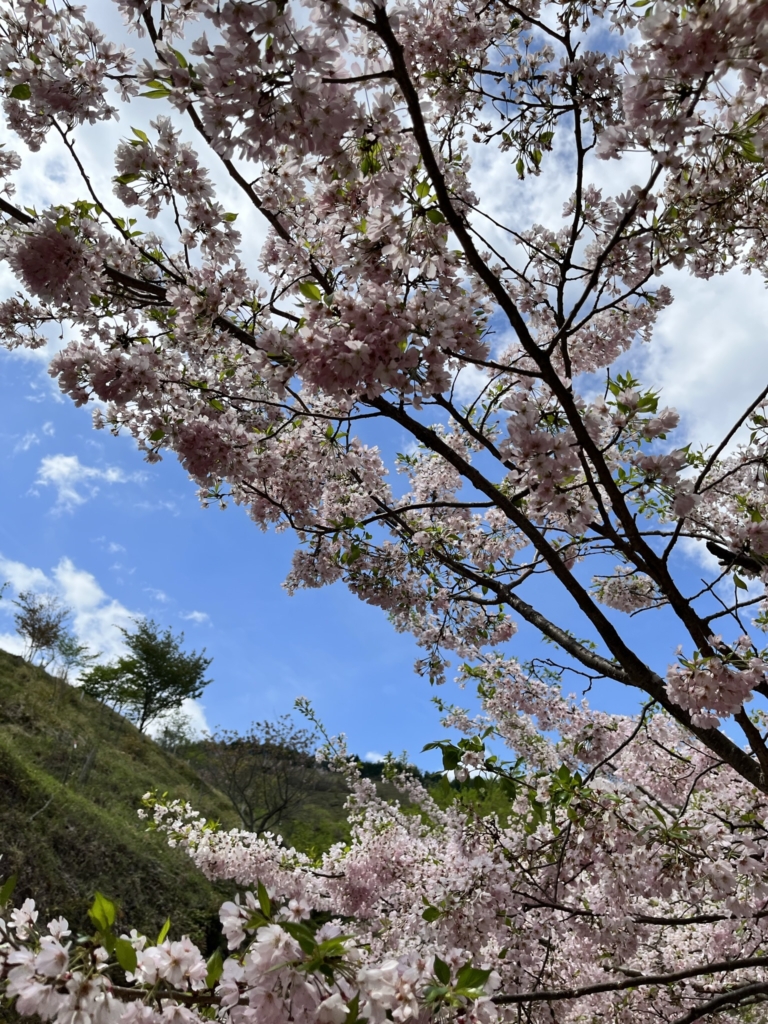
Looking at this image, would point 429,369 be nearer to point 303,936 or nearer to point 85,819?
point 303,936

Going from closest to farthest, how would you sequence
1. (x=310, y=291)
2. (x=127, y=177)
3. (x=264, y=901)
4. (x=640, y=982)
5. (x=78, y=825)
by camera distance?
1. (x=264, y=901)
2. (x=310, y=291)
3. (x=640, y=982)
4. (x=127, y=177)
5. (x=78, y=825)

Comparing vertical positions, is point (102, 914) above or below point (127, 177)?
below

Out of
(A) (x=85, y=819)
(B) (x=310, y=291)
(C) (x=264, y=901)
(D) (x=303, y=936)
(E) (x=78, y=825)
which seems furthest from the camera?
(A) (x=85, y=819)

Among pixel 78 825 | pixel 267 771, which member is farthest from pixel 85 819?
pixel 267 771

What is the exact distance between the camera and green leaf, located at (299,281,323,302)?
1775 mm

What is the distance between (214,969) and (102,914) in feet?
0.89

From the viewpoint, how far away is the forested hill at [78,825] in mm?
10547

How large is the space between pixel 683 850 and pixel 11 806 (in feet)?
40.5

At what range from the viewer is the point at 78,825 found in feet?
40.0

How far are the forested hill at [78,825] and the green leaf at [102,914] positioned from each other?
8.88 m

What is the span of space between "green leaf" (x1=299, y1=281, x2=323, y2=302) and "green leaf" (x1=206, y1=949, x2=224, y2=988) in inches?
65.9

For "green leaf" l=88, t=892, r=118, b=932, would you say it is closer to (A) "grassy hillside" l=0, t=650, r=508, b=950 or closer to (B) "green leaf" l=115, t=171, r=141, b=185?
(B) "green leaf" l=115, t=171, r=141, b=185

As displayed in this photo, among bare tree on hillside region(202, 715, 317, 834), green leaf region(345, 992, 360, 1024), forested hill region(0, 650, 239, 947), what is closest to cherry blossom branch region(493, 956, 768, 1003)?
green leaf region(345, 992, 360, 1024)

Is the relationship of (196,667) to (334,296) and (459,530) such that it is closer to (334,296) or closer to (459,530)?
(459,530)
